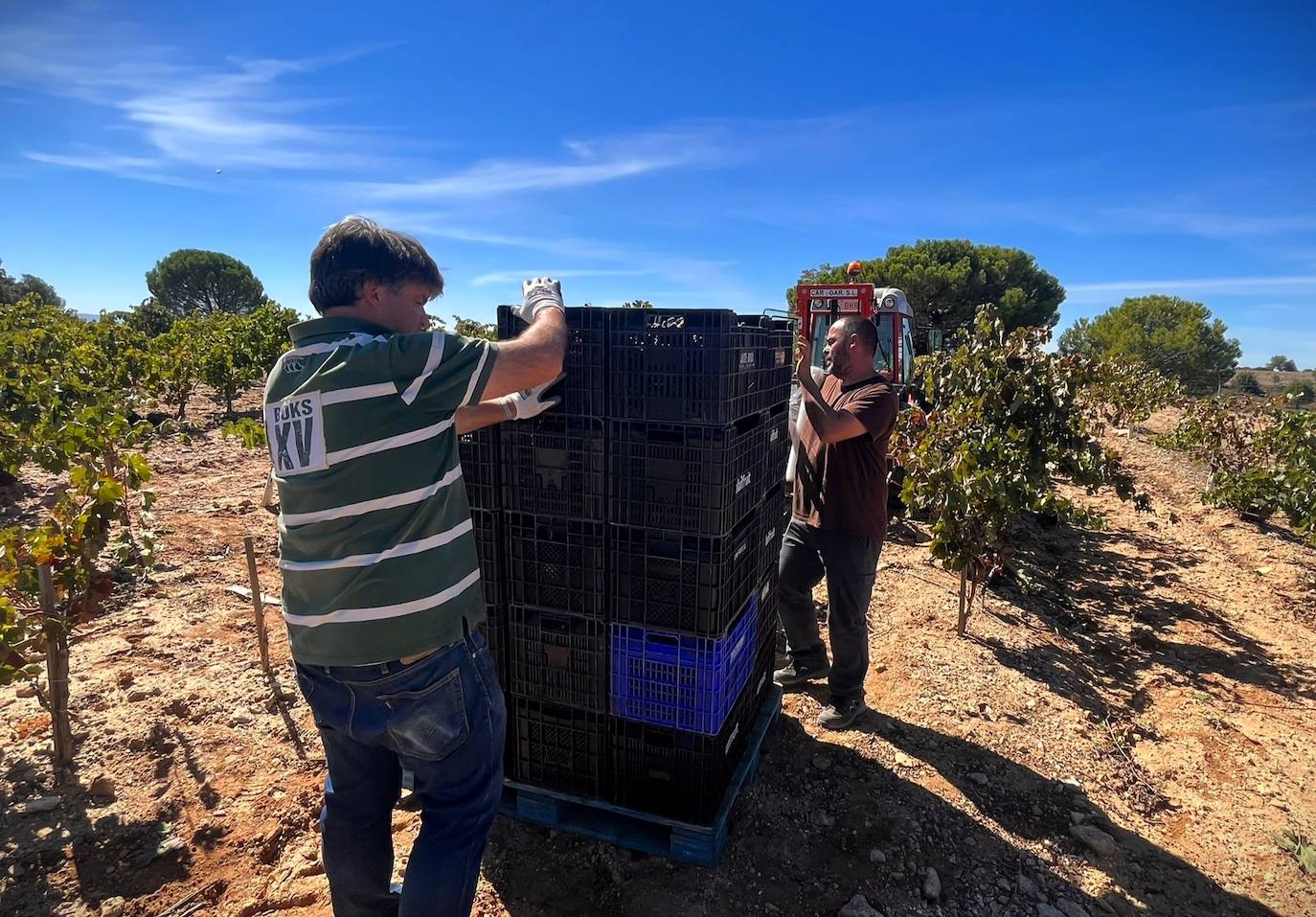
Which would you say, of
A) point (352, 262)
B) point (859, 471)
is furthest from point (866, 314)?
point (352, 262)

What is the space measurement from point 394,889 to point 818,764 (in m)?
2.09

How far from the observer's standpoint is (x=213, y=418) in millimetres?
14953

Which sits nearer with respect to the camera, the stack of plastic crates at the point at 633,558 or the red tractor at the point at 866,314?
the stack of plastic crates at the point at 633,558

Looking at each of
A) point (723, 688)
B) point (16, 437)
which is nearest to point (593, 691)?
point (723, 688)

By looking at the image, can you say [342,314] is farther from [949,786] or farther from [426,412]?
[949,786]

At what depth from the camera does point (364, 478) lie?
1871 millimetres

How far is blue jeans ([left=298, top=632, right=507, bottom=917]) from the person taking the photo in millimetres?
1953

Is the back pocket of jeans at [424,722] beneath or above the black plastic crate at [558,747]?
above

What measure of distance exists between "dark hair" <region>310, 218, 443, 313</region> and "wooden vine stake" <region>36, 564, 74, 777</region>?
2.58 metres

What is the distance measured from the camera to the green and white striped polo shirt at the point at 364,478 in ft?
6.05

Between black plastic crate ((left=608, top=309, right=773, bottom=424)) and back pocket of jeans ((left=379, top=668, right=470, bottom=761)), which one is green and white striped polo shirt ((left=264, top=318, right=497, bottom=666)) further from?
black plastic crate ((left=608, top=309, right=773, bottom=424))

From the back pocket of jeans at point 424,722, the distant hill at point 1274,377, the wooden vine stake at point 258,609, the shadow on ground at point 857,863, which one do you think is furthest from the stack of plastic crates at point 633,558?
the distant hill at point 1274,377

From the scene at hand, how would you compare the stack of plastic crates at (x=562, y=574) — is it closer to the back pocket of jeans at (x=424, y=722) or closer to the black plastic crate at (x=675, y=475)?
the black plastic crate at (x=675, y=475)

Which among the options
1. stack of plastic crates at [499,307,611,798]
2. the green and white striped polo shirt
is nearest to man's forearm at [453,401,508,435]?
stack of plastic crates at [499,307,611,798]
